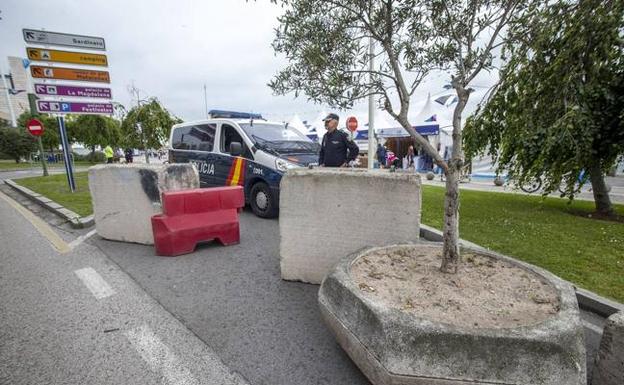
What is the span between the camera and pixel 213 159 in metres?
7.19

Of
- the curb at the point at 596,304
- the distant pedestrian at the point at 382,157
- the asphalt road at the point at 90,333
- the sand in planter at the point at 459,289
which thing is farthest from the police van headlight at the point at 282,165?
the distant pedestrian at the point at 382,157

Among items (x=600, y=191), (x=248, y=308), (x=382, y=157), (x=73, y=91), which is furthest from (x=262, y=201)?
(x=382, y=157)

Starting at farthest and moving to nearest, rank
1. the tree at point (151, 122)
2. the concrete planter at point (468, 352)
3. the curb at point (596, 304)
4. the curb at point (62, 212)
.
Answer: the tree at point (151, 122) → the curb at point (62, 212) → the curb at point (596, 304) → the concrete planter at point (468, 352)

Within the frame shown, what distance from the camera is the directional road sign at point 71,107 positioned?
8508mm

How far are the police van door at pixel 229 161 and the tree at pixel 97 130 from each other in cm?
2741

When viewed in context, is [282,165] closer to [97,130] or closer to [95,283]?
[95,283]

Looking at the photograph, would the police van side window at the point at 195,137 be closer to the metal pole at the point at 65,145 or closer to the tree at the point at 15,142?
the metal pole at the point at 65,145

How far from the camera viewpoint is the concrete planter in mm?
1532

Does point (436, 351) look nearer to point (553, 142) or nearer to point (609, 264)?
point (609, 264)

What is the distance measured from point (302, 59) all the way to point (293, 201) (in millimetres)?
1484

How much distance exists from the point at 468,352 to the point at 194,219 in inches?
153

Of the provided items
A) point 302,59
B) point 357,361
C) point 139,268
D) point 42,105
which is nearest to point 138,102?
point 42,105

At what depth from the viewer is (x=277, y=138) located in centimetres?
691

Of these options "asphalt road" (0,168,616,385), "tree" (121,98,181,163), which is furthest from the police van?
"tree" (121,98,181,163)
